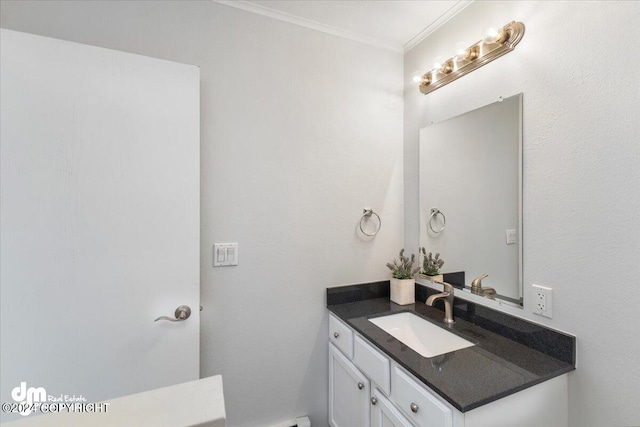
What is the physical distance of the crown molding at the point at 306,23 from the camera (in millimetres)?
1520

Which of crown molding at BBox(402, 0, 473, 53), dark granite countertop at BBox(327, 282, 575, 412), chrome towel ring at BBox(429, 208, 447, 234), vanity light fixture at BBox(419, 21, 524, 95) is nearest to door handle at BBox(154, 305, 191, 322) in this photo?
dark granite countertop at BBox(327, 282, 575, 412)

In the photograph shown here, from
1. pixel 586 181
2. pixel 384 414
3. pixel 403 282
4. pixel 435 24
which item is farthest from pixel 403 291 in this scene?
pixel 435 24

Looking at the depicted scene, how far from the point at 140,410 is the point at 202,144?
1.25 m

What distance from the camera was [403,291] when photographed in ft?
5.69

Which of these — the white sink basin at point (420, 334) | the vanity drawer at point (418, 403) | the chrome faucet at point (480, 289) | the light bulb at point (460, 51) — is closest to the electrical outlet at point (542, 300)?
the chrome faucet at point (480, 289)

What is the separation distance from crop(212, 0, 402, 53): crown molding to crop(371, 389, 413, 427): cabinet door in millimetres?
1915

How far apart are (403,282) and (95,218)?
156 centimetres

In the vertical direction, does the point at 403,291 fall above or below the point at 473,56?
below

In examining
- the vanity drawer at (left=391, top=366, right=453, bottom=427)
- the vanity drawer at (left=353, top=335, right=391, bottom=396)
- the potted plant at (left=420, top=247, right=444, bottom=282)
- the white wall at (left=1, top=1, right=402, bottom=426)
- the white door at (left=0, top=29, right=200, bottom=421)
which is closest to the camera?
the vanity drawer at (left=391, top=366, right=453, bottom=427)

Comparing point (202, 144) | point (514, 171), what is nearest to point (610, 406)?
point (514, 171)

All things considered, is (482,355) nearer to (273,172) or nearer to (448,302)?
(448,302)

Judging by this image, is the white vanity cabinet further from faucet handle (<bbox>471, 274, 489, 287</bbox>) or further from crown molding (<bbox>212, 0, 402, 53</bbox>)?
crown molding (<bbox>212, 0, 402, 53</bbox>)

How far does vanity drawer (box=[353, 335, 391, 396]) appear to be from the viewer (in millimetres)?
1197

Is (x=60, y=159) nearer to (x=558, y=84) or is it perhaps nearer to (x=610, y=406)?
(x=558, y=84)
